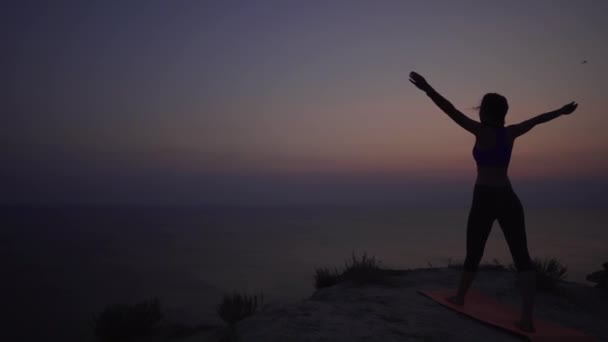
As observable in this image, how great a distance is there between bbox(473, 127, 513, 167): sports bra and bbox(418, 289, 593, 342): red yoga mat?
1.51 metres

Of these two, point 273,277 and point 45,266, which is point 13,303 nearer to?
point 45,266

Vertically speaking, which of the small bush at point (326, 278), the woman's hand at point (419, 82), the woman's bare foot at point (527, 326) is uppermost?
the woman's hand at point (419, 82)

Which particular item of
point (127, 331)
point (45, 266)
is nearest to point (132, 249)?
point (45, 266)

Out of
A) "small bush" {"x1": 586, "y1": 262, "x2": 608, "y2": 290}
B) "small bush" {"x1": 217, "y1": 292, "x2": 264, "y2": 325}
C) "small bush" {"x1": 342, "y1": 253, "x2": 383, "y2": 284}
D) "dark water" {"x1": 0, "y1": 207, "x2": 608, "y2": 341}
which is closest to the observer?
"small bush" {"x1": 217, "y1": 292, "x2": 264, "y2": 325}

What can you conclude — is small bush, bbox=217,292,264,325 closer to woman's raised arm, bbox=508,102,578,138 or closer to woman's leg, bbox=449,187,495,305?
woman's leg, bbox=449,187,495,305

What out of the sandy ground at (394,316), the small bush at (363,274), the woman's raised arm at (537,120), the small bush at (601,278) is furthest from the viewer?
the small bush at (601,278)

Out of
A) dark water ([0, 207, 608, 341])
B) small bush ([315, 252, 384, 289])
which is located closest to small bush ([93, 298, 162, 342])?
dark water ([0, 207, 608, 341])

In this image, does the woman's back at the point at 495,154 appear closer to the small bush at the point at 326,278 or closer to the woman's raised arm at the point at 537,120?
the woman's raised arm at the point at 537,120

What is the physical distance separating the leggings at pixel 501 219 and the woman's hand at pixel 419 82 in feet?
3.53

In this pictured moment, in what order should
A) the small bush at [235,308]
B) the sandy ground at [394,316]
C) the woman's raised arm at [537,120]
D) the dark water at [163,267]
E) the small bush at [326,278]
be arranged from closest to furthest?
the sandy ground at [394,316] < the woman's raised arm at [537,120] < the small bush at [235,308] < the small bush at [326,278] < the dark water at [163,267]

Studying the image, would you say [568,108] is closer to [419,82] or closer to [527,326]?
[419,82]

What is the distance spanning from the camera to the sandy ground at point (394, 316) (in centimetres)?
295

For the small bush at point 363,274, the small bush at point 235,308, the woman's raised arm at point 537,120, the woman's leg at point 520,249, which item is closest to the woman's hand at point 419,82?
the woman's raised arm at point 537,120

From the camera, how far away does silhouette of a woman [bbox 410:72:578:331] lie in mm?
3012
